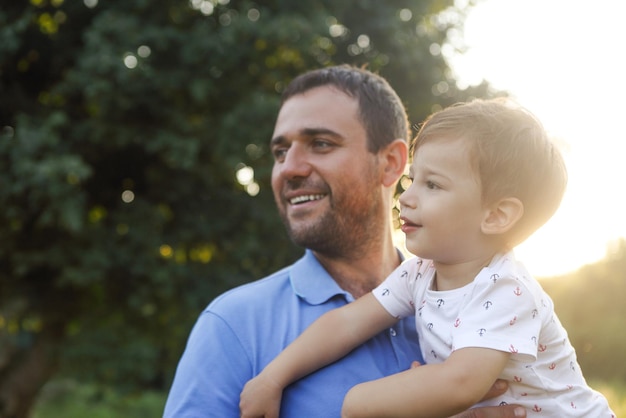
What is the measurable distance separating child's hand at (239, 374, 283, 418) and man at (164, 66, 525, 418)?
0.24 feet

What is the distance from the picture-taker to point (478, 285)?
196cm

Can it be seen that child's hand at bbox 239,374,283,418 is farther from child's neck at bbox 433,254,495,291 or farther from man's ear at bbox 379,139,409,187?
man's ear at bbox 379,139,409,187

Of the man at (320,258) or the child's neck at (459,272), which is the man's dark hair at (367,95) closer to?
the man at (320,258)

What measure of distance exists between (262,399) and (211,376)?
0.19 metres

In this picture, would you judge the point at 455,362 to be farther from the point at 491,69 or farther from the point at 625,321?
the point at 625,321

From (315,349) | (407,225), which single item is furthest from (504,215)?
(315,349)

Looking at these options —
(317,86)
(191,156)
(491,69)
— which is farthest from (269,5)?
(317,86)

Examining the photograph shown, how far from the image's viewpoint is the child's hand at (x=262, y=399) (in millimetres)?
2186

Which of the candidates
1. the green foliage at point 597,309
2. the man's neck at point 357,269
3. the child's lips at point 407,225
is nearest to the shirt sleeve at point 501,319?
the child's lips at point 407,225

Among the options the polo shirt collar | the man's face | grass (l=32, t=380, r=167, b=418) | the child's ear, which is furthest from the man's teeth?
grass (l=32, t=380, r=167, b=418)

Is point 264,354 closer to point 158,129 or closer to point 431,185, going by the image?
point 431,185

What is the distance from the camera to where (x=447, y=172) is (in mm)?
2041

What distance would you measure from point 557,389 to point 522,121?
75 centimetres

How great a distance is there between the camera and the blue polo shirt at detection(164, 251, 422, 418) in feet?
7.39
